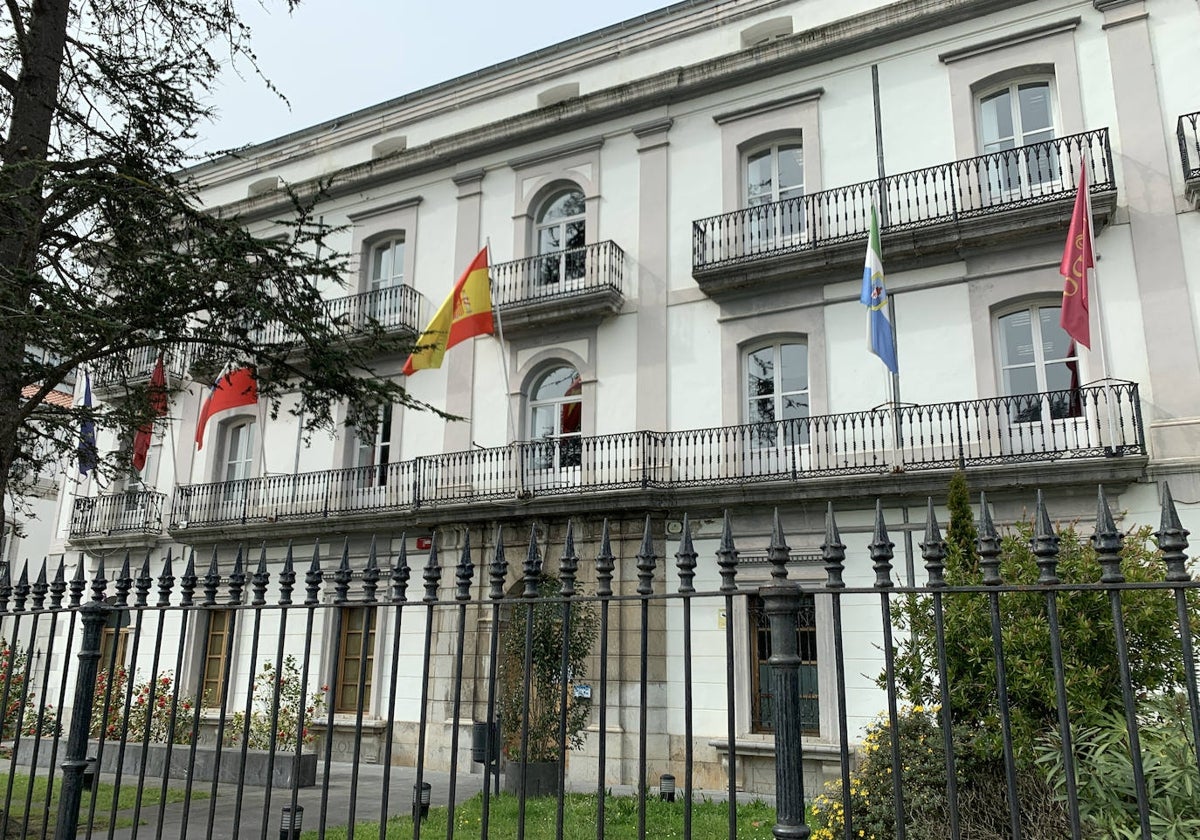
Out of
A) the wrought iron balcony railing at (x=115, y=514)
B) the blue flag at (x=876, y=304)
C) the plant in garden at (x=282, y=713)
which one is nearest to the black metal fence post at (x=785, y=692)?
the blue flag at (x=876, y=304)

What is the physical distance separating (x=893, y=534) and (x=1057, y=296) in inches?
158

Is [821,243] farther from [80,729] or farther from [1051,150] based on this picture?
[80,729]

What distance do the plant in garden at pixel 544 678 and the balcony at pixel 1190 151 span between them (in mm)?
9390

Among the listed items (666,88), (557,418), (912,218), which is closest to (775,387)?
(912,218)

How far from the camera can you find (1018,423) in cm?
1230

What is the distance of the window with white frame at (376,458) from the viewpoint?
17388 millimetres

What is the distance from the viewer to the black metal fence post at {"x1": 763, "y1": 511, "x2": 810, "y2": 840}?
315 cm

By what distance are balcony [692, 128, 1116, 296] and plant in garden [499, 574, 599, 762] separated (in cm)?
587

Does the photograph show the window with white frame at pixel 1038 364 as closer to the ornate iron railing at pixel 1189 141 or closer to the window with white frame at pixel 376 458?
the ornate iron railing at pixel 1189 141

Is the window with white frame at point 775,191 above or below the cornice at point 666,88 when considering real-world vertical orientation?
below

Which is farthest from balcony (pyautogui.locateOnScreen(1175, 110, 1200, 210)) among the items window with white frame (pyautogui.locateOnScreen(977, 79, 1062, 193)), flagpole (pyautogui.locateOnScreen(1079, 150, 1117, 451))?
window with white frame (pyautogui.locateOnScreen(977, 79, 1062, 193))

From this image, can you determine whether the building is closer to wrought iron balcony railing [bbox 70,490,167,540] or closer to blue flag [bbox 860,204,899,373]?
wrought iron balcony railing [bbox 70,490,167,540]

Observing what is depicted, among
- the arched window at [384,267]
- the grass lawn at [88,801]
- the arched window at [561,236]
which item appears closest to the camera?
the grass lawn at [88,801]

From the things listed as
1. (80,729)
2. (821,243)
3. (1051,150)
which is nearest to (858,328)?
(821,243)
